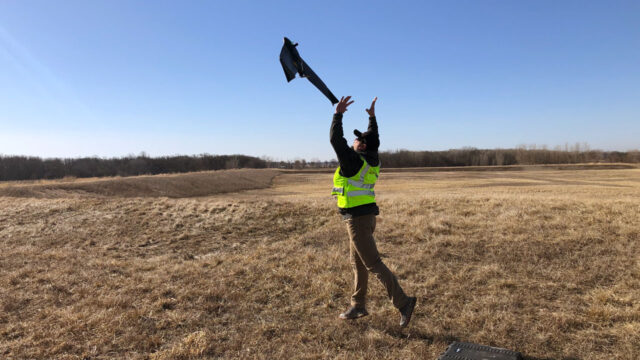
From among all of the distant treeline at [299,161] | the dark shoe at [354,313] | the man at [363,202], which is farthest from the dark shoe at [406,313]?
the distant treeline at [299,161]

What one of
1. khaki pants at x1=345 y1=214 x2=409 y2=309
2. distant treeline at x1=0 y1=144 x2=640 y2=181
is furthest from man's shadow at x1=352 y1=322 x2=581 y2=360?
distant treeline at x1=0 y1=144 x2=640 y2=181

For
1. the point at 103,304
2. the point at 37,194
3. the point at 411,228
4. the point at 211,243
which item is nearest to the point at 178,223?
the point at 211,243

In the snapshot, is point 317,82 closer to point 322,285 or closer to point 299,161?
point 322,285

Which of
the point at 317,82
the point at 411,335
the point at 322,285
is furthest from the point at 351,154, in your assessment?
the point at 322,285

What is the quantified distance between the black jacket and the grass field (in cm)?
155

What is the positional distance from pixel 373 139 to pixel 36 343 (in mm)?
4850

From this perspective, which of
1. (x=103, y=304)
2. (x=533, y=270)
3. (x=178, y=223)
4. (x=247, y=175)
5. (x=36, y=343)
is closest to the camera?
(x=36, y=343)

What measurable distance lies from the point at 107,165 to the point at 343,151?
229 ft

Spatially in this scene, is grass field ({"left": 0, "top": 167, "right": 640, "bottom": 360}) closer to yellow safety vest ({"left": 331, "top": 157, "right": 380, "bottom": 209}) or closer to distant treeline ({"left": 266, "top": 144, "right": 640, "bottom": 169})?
yellow safety vest ({"left": 331, "top": 157, "right": 380, "bottom": 209})

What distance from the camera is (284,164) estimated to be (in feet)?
239

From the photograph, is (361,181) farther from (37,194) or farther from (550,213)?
(37,194)

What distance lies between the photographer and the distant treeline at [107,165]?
58531 millimetres

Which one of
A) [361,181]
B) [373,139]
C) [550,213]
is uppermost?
[373,139]

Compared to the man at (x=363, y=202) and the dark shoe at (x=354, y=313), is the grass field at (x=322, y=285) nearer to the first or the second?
the dark shoe at (x=354, y=313)
